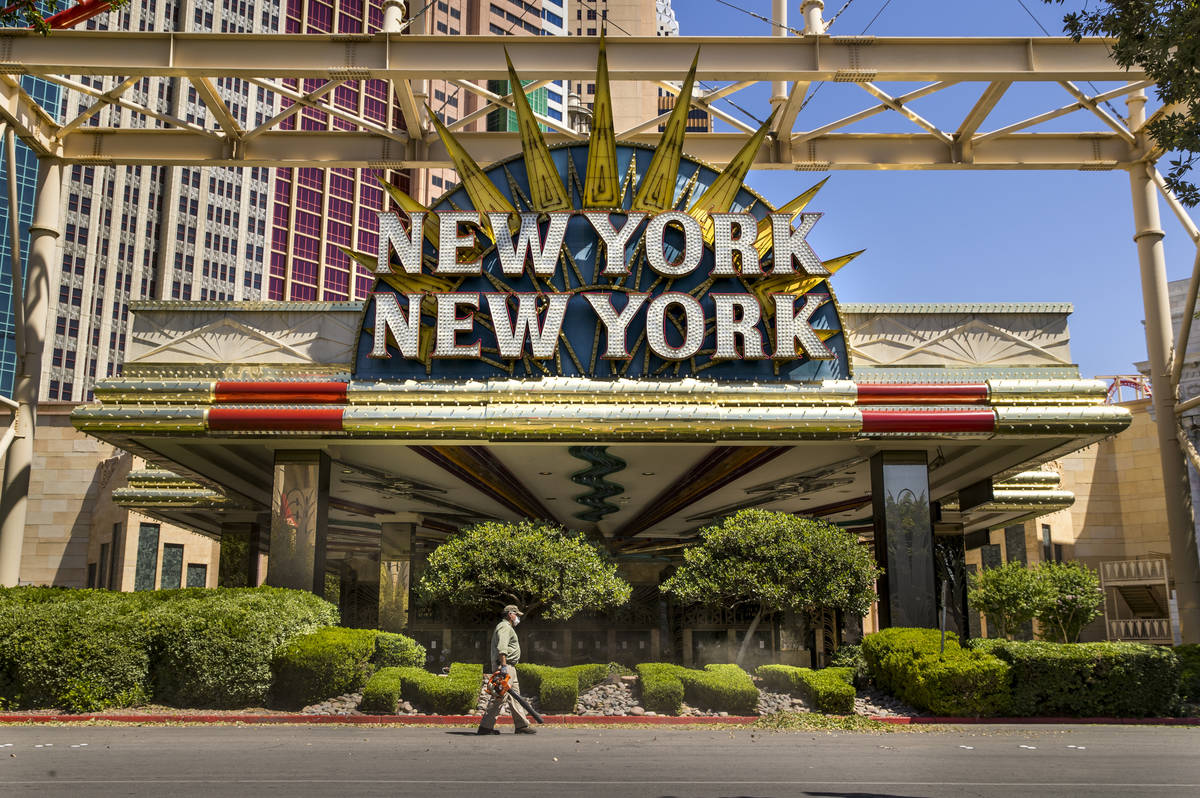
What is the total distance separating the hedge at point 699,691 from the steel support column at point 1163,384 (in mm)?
14849

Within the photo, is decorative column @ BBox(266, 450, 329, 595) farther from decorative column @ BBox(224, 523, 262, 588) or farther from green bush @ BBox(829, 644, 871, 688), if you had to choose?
decorative column @ BBox(224, 523, 262, 588)

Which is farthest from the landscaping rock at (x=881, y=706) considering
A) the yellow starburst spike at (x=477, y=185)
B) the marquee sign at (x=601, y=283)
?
the yellow starburst spike at (x=477, y=185)

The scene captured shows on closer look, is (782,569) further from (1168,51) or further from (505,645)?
(1168,51)

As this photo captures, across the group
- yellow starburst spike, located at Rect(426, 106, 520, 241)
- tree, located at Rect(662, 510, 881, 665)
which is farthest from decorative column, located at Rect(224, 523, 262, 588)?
tree, located at Rect(662, 510, 881, 665)

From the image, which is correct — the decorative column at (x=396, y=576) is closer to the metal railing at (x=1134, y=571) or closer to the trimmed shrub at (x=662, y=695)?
the trimmed shrub at (x=662, y=695)

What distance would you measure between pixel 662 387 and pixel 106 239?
11193cm

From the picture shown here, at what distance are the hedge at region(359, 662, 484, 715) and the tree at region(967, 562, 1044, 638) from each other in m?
25.6

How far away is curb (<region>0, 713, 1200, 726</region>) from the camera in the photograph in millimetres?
17016

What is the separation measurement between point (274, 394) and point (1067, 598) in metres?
30.7

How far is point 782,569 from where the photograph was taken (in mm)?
22016

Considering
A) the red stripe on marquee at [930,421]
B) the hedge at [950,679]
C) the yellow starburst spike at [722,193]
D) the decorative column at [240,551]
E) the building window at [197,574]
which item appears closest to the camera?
the hedge at [950,679]

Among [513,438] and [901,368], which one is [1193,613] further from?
[513,438]

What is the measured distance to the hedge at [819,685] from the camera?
18969 millimetres

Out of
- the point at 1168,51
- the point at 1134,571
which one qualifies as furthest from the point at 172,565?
the point at 1168,51
